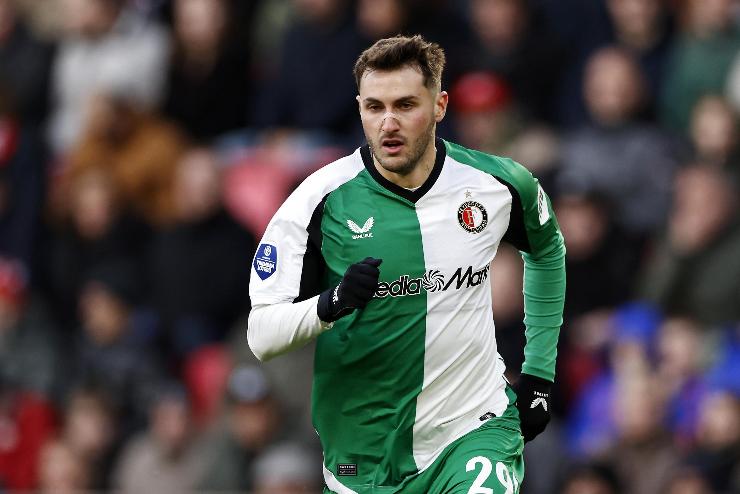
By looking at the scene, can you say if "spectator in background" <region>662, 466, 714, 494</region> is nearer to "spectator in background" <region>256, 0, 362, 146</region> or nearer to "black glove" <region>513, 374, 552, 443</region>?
"black glove" <region>513, 374, 552, 443</region>

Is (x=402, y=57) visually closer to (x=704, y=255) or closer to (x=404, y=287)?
(x=404, y=287)

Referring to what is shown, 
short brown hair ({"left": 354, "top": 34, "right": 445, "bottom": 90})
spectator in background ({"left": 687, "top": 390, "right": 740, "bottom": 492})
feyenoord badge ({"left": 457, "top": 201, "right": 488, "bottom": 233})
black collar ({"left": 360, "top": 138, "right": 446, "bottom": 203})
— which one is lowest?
spectator in background ({"left": 687, "top": 390, "right": 740, "bottom": 492})

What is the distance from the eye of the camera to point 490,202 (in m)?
6.88

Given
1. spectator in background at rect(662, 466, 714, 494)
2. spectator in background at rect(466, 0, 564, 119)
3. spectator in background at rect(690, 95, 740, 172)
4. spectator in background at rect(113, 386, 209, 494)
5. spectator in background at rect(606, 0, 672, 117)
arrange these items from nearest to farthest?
1. spectator in background at rect(662, 466, 714, 494)
2. spectator in background at rect(690, 95, 740, 172)
3. spectator in background at rect(606, 0, 672, 117)
4. spectator in background at rect(466, 0, 564, 119)
5. spectator in background at rect(113, 386, 209, 494)

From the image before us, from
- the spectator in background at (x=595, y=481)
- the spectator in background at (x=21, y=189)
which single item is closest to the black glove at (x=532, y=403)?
the spectator in background at (x=595, y=481)

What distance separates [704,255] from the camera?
1109 centimetres

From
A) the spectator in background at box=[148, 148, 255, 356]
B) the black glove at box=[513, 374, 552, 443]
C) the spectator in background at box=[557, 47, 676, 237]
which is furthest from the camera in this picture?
the spectator in background at box=[148, 148, 255, 356]

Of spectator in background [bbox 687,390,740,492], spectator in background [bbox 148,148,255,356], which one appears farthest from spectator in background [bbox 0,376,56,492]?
spectator in background [bbox 687,390,740,492]

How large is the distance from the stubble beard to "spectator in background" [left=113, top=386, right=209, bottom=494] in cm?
608

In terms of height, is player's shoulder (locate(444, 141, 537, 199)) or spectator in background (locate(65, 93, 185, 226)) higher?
player's shoulder (locate(444, 141, 537, 199))

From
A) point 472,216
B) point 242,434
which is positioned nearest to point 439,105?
point 472,216

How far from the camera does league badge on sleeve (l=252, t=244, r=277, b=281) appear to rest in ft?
21.5

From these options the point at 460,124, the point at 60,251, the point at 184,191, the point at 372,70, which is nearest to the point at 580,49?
the point at 460,124

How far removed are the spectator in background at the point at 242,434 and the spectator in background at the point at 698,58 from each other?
147 inches
